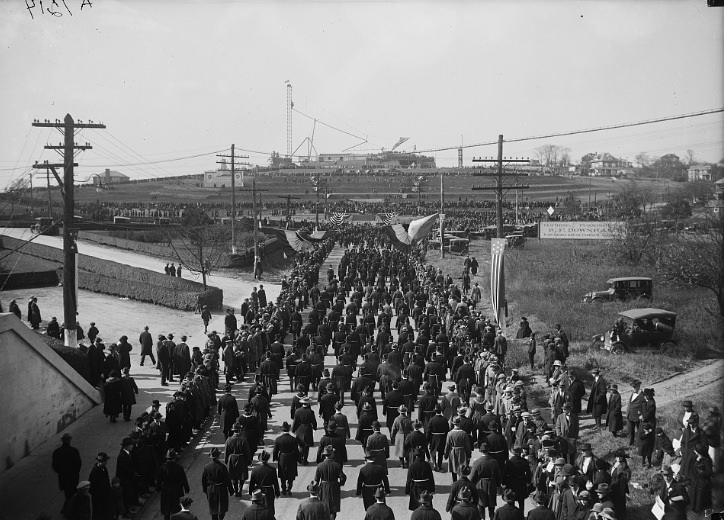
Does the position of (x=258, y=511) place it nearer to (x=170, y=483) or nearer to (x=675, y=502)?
(x=170, y=483)

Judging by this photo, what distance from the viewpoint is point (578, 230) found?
170 ft

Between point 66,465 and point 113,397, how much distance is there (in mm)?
4094

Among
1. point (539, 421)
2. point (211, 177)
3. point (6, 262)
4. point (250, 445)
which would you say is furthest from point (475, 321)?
point (211, 177)

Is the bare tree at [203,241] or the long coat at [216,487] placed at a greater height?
the bare tree at [203,241]

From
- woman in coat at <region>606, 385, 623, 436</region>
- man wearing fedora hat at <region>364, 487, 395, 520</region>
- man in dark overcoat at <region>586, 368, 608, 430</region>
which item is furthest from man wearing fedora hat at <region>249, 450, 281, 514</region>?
man in dark overcoat at <region>586, 368, 608, 430</region>

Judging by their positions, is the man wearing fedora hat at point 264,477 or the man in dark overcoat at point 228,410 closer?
the man wearing fedora hat at point 264,477

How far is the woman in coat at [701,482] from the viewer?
10.1 meters

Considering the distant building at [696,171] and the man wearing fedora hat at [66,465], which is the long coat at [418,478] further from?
the distant building at [696,171]

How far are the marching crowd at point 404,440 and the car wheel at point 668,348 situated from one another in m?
4.57

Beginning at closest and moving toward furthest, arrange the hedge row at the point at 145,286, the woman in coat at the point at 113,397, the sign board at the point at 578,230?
the woman in coat at the point at 113,397
the hedge row at the point at 145,286
the sign board at the point at 578,230

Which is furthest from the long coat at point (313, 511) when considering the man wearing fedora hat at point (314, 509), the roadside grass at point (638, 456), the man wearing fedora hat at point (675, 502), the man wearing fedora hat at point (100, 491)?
the roadside grass at point (638, 456)

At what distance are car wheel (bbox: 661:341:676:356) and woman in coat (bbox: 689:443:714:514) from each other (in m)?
11.2

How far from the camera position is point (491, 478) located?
32.8 ft

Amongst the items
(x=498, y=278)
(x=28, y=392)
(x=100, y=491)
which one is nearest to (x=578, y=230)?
(x=498, y=278)
